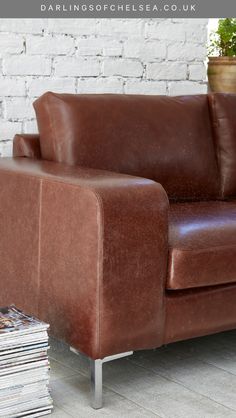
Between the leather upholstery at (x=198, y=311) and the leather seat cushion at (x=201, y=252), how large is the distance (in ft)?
0.13

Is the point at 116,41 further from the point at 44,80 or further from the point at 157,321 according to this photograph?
the point at 157,321

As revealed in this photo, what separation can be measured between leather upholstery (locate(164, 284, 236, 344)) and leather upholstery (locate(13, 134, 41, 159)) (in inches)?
33.6

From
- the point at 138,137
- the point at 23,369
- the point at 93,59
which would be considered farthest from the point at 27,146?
the point at 23,369

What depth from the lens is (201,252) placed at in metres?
2.21

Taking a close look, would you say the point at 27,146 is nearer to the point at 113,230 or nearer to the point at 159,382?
the point at 113,230

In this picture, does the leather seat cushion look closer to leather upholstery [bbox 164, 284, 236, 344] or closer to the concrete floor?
leather upholstery [bbox 164, 284, 236, 344]

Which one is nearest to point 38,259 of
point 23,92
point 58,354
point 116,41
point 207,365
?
point 58,354

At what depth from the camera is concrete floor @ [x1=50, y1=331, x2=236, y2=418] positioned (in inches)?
82.4

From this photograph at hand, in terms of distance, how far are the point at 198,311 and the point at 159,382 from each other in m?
0.26

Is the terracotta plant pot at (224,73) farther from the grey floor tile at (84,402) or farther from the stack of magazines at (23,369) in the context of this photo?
the stack of magazines at (23,369)

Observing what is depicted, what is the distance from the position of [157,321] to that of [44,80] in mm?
1341

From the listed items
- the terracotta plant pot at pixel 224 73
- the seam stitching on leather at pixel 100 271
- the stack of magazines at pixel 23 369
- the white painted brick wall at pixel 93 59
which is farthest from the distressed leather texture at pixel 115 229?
the terracotta plant pot at pixel 224 73

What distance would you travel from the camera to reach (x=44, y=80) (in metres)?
3.08

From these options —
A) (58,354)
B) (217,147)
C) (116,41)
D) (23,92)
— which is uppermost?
(116,41)
